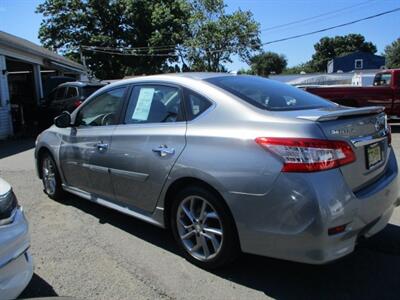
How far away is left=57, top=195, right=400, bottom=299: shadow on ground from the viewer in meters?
3.41

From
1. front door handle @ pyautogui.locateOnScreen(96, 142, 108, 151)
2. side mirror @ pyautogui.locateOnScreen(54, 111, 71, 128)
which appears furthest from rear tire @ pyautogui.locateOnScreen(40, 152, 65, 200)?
front door handle @ pyautogui.locateOnScreen(96, 142, 108, 151)

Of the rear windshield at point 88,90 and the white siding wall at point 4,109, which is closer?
the rear windshield at point 88,90

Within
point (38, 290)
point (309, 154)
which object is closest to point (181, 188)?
point (309, 154)

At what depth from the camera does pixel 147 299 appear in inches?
133

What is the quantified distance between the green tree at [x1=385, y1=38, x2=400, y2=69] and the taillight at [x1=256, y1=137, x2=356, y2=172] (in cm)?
7280

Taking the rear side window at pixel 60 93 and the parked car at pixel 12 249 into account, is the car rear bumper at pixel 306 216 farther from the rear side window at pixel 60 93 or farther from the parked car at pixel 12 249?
Result: the rear side window at pixel 60 93

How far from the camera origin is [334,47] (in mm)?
97500

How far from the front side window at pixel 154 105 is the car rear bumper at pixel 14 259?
5.23 ft

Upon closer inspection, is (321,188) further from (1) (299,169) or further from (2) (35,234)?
(2) (35,234)

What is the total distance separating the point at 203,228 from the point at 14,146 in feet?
35.5

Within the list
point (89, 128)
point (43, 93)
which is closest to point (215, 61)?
point (43, 93)

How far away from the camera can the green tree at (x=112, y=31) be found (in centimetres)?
4431

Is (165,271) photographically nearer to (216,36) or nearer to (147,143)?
(147,143)

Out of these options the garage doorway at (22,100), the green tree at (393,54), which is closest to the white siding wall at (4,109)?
the garage doorway at (22,100)
